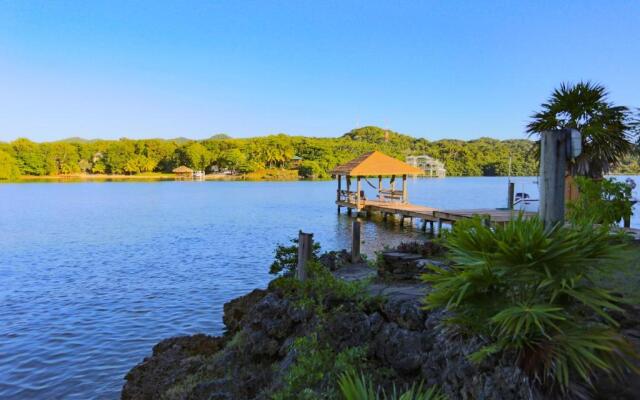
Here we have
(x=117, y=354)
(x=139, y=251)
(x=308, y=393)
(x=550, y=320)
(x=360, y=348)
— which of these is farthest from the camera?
(x=139, y=251)

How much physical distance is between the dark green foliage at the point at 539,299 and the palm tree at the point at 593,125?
11.6 m

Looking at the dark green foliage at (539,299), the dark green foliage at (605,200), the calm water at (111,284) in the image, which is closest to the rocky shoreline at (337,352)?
the dark green foliage at (539,299)

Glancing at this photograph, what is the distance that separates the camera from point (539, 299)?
356cm

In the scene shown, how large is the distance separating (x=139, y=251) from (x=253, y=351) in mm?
15125

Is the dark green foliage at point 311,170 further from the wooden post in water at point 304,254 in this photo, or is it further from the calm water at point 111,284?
the wooden post in water at point 304,254

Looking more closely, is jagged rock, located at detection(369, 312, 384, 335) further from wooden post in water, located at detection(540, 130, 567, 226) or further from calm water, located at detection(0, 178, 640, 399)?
calm water, located at detection(0, 178, 640, 399)

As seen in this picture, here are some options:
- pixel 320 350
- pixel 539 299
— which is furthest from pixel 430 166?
pixel 539 299

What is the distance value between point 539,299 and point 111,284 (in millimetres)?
13852

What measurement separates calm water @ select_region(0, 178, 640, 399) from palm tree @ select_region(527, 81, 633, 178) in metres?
9.59

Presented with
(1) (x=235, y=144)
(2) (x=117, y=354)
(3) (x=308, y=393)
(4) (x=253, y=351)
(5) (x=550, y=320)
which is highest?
(1) (x=235, y=144)

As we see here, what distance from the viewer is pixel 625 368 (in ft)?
12.1

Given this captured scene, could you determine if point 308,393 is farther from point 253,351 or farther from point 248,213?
point 248,213

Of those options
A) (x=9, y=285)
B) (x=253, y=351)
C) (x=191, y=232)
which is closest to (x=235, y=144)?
(x=191, y=232)

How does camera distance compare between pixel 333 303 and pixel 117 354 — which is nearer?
pixel 333 303
